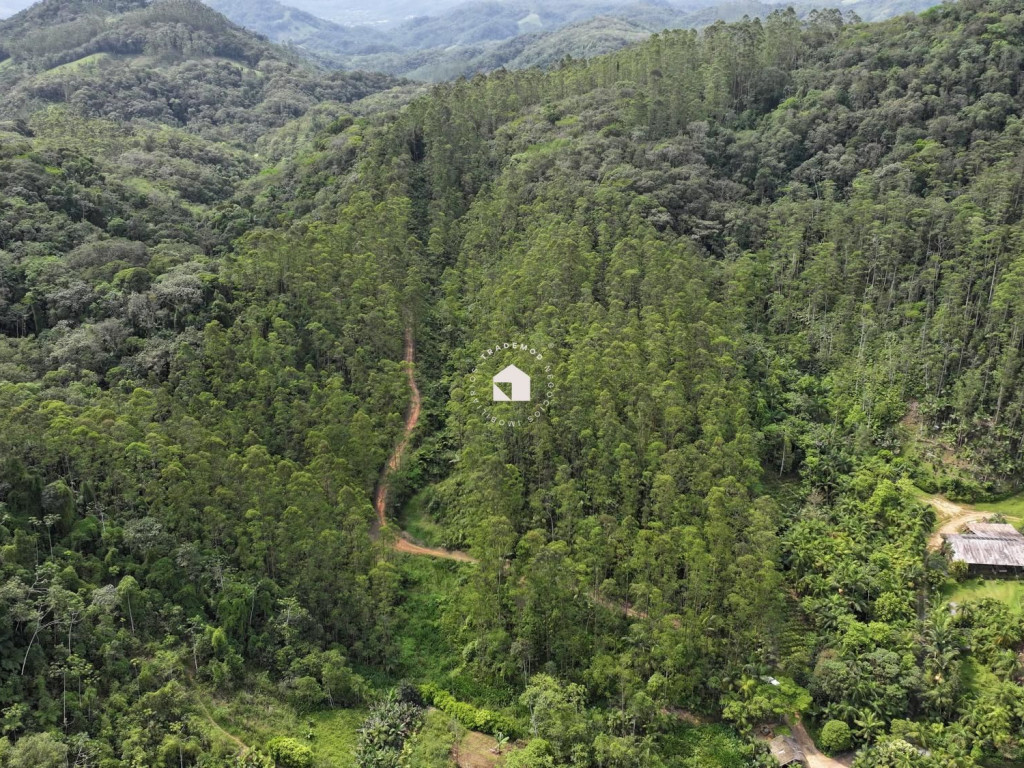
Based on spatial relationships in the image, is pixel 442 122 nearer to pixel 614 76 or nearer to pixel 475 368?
pixel 614 76

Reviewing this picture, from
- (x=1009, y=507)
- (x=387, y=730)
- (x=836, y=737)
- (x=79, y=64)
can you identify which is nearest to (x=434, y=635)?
(x=387, y=730)

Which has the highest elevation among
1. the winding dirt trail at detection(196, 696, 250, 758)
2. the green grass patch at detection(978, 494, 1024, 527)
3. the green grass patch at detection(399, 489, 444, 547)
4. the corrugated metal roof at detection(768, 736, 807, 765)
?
the green grass patch at detection(978, 494, 1024, 527)

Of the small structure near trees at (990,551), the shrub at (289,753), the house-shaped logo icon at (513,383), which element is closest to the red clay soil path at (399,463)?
the house-shaped logo icon at (513,383)

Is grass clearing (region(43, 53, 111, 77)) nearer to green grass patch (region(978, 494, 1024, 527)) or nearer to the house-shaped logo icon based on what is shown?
the house-shaped logo icon

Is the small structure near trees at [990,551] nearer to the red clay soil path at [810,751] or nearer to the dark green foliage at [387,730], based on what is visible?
the red clay soil path at [810,751]

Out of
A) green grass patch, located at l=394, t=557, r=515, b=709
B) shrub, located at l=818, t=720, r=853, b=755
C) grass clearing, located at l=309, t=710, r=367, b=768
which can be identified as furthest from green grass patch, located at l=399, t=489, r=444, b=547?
shrub, located at l=818, t=720, r=853, b=755

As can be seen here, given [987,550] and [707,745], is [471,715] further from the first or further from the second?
[987,550]
